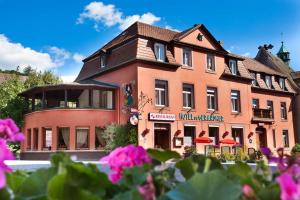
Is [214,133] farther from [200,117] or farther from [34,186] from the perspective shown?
[34,186]

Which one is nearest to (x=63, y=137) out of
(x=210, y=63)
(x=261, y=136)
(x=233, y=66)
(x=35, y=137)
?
(x=35, y=137)

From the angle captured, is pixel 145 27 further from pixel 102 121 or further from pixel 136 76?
pixel 102 121

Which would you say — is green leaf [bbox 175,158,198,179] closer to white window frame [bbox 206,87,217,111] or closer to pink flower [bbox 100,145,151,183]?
pink flower [bbox 100,145,151,183]

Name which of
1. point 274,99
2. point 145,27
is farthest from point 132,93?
point 274,99

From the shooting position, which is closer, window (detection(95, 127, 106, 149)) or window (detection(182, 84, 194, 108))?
window (detection(95, 127, 106, 149))

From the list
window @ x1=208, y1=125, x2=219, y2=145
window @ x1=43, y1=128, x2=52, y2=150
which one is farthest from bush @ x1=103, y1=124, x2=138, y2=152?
window @ x1=208, y1=125, x2=219, y2=145

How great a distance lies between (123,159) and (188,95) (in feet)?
94.1

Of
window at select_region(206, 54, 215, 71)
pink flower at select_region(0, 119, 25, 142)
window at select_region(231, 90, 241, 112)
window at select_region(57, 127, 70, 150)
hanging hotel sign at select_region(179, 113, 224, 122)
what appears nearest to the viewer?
pink flower at select_region(0, 119, 25, 142)

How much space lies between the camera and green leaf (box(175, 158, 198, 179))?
1.42 m

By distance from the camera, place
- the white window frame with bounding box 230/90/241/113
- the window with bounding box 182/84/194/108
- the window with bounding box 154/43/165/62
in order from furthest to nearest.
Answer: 1. the white window frame with bounding box 230/90/241/113
2. the window with bounding box 182/84/194/108
3. the window with bounding box 154/43/165/62

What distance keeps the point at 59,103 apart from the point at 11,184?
33.4 metres

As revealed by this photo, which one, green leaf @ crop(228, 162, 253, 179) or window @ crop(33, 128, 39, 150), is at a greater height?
window @ crop(33, 128, 39, 150)

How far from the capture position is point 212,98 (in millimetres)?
31594

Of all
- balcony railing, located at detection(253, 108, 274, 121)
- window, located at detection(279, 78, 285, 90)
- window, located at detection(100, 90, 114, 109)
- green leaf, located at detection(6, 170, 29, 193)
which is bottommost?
green leaf, located at detection(6, 170, 29, 193)
